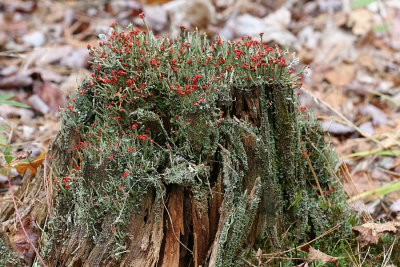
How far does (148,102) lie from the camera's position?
2652 mm

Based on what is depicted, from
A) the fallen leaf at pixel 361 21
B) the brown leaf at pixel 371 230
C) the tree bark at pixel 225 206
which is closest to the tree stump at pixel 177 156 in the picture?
the tree bark at pixel 225 206

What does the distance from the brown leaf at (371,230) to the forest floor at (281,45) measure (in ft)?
2.75

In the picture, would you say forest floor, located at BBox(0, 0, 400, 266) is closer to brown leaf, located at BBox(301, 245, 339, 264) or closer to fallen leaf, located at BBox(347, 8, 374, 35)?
fallen leaf, located at BBox(347, 8, 374, 35)

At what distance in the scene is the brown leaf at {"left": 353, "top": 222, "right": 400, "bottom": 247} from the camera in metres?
2.91

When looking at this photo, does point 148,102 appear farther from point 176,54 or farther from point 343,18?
point 343,18

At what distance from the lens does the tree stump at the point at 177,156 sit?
2521 millimetres

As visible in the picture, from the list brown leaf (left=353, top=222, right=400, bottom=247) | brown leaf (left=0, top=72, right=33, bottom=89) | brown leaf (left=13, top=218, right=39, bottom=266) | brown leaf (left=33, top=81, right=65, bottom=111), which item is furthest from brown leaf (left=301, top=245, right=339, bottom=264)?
brown leaf (left=0, top=72, right=33, bottom=89)

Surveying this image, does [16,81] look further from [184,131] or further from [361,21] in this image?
[361,21]

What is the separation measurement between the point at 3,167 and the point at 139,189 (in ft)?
4.63

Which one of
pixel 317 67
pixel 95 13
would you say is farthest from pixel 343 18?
pixel 95 13

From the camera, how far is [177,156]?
257 cm

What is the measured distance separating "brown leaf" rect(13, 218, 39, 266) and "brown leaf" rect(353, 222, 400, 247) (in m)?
2.46

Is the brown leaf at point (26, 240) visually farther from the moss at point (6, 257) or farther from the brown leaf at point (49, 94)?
the brown leaf at point (49, 94)

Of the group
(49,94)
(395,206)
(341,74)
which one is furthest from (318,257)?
(341,74)
